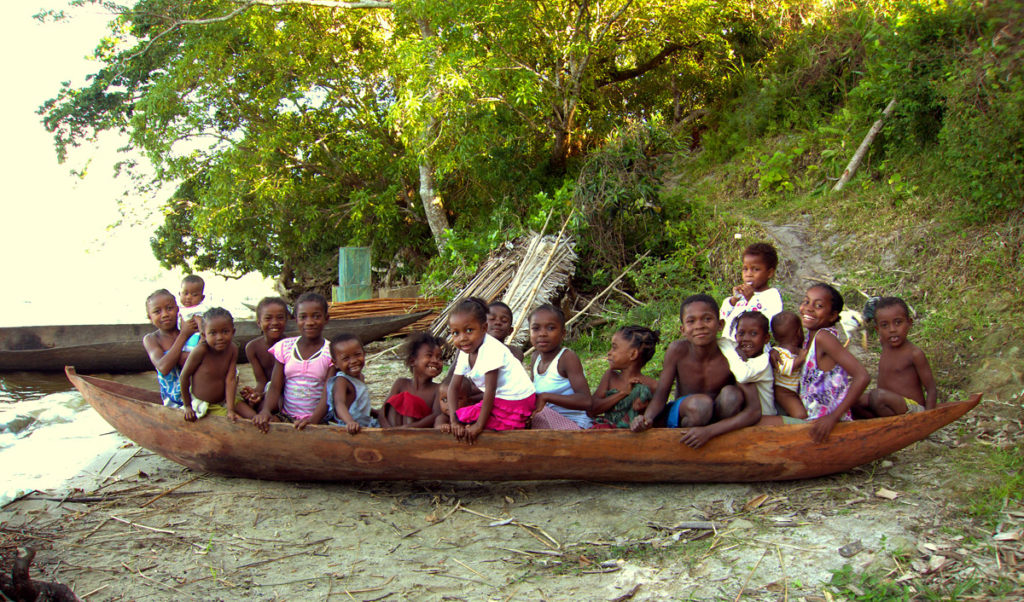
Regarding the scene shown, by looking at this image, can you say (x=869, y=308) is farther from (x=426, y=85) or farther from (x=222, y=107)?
(x=222, y=107)

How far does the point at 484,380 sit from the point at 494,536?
81cm

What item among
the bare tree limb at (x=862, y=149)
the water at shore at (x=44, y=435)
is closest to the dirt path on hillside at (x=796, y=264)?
the bare tree limb at (x=862, y=149)

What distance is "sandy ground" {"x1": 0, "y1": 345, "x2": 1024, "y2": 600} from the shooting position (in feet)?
9.39

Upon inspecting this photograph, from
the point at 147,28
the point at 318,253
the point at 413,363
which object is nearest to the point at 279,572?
the point at 413,363

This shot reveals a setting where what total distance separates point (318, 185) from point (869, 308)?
394 inches

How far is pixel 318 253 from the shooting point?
14.6 metres

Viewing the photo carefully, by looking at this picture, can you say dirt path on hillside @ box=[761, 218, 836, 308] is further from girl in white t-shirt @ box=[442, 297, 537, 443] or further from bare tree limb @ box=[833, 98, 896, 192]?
girl in white t-shirt @ box=[442, 297, 537, 443]

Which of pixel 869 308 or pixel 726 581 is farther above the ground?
pixel 869 308

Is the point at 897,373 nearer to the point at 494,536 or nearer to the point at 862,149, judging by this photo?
the point at 494,536

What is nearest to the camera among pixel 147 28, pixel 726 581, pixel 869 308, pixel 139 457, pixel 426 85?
pixel 726 581

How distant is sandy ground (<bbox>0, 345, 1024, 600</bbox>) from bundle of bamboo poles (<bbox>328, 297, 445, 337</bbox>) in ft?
20.4

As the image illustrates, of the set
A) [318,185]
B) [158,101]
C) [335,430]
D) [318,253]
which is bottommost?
[335,430]

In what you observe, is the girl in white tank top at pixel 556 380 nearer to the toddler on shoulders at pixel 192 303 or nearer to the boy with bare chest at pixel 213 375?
the boy with bare chest at pixel 213 375

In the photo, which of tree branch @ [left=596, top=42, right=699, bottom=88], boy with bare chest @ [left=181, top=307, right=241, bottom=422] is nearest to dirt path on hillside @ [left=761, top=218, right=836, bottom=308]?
tree branch @ [left=596, top=42, right=699, bottom=88]
